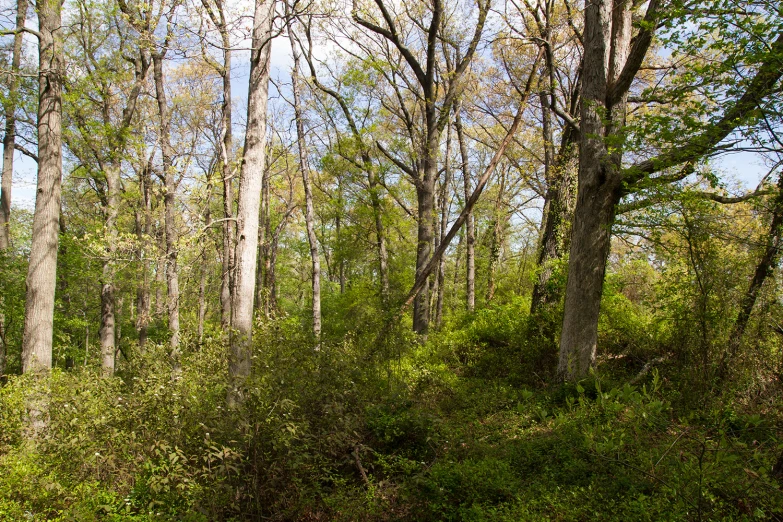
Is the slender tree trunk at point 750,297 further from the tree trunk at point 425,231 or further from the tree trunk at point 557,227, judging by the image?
the tree trunk at point 425,231

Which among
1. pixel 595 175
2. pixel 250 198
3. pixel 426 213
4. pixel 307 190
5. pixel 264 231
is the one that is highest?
pixel 307 190

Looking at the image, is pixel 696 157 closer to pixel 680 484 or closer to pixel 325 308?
pixel 680 484

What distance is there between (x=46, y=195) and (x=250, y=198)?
5.02 m

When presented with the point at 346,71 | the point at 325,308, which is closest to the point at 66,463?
the point at 346,71

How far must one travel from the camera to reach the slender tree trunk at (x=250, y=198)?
5.73m

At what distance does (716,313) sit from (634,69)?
3888mm

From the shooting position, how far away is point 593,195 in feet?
22.7

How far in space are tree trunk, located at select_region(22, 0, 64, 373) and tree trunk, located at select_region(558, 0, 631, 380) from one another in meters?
9.34

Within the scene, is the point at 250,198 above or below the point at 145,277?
above

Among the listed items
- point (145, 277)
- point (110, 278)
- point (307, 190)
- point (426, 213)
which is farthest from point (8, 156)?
point (426, 213)

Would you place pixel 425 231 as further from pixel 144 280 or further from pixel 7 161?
pixel 7 161

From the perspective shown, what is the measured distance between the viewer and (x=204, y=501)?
4.00 meters

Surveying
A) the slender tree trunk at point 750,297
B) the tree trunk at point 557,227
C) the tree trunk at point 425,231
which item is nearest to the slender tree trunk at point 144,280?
the tree trunk at point 425,231

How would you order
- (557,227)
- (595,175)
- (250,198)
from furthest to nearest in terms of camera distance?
(557,227)
(595,175)
(250,198)
